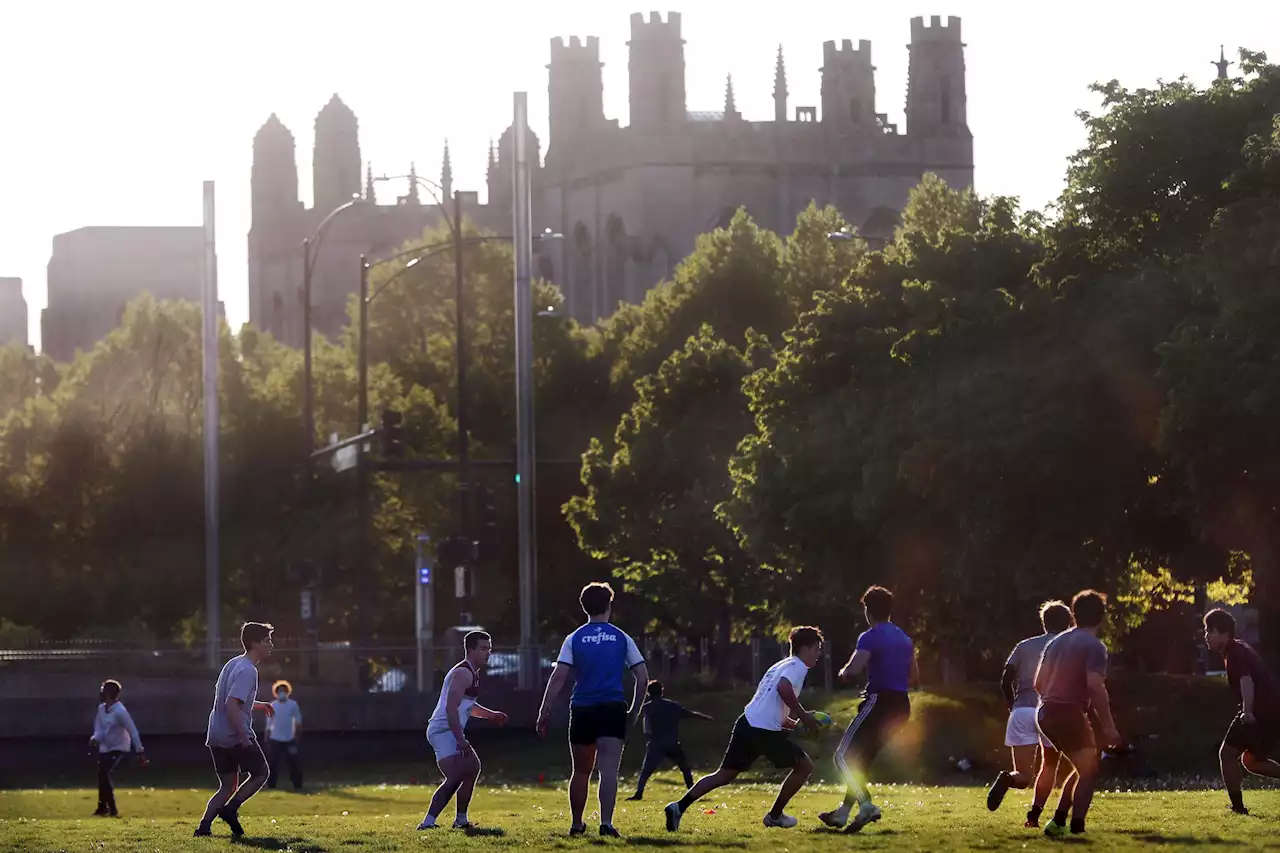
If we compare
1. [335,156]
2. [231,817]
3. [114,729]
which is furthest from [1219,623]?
[335,156]

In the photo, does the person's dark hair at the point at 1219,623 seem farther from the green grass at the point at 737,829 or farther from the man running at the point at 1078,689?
the man running at the point at 1078,689

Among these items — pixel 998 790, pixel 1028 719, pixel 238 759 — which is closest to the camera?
pixel 238 759

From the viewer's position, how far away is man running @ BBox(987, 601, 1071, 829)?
17781mm

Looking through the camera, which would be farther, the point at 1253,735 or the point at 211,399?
the point at 211,399

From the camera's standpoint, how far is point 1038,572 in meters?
36.9

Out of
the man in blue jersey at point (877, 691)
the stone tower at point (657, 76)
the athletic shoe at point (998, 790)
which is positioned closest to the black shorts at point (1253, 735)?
the athletic shoe at point (998, 790)

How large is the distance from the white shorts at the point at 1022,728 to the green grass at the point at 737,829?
0.62m

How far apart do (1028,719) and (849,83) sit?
4426 inches

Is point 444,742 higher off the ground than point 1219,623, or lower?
lower

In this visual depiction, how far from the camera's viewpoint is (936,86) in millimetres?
129250

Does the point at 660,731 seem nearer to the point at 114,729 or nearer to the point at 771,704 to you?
the point at 114,729

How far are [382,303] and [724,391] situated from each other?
2967 centimetres

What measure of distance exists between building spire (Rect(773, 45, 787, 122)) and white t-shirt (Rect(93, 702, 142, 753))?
4021 inches

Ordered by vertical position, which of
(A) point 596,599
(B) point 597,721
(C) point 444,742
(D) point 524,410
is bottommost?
(C) point 444,742
